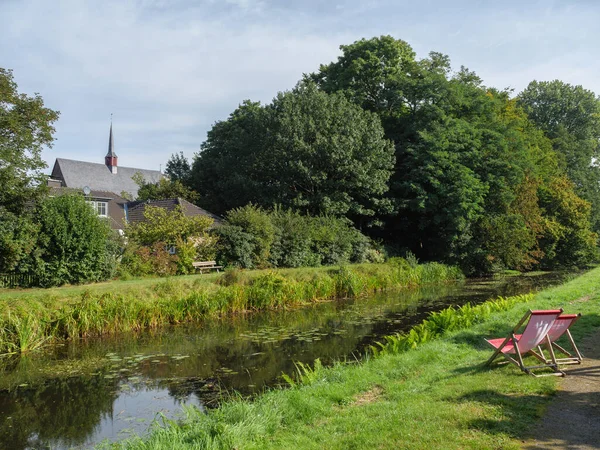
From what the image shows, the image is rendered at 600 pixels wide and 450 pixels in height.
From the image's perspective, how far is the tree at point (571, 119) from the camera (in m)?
52.6

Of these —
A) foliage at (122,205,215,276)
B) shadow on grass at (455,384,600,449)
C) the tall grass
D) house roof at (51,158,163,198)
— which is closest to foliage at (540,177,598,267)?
foliage at (122,205,215,276)

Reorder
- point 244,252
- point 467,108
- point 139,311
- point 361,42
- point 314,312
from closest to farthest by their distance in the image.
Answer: point 139,311 → point 314,312 → point 244,252 → point 467,108 → point 361,42

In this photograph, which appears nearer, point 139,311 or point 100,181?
point 139,311

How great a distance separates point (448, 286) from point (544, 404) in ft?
80.3

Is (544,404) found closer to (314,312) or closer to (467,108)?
(314,312)

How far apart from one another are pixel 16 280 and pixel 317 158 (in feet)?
64.5

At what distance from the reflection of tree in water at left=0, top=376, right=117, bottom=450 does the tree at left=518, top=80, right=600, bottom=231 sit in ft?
176

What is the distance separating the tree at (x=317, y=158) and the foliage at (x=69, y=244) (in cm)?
1427

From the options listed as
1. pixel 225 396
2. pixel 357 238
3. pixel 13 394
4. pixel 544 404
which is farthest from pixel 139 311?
pixel 357 238

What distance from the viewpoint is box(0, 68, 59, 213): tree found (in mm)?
19594

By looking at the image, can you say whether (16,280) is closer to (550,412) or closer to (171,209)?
(171,209)

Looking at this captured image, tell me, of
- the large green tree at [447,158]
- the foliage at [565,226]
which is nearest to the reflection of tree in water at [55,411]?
the large green tree at [447,158]

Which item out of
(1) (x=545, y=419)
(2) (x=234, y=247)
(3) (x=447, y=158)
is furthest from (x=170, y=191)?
(1) (x=545, y=419)

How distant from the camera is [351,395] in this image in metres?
7.32
